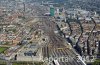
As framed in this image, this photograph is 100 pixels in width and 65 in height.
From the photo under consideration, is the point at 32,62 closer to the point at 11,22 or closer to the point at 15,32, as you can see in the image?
the point at 15,32

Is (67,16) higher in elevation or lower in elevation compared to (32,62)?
lower

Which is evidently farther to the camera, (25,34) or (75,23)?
(75,23)

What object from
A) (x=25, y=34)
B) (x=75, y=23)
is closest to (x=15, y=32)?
(x=25, y=34)

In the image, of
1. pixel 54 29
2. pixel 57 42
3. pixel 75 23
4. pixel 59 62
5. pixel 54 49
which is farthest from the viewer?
pixel 75 23

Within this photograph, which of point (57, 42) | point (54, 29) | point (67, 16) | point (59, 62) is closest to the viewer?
point (59, 62)

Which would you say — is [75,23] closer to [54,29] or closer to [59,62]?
[54,29]

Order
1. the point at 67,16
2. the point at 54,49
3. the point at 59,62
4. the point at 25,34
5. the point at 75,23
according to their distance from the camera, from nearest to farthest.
A: the point at 59,62
the point at 54,49
the point at 25,34
the point at 75,23
the point at 67,16

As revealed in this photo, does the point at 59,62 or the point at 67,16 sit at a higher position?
the point at 59,62

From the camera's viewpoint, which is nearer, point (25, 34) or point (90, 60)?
point (90, 60)

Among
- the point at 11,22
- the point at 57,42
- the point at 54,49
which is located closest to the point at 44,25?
the point at 11,22

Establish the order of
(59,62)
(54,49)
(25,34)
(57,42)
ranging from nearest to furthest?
→ (59,62), (54,49), (57,42), (25,34)
